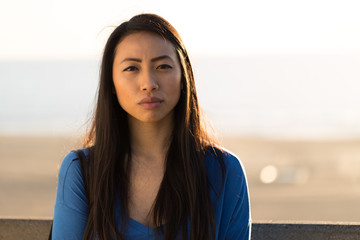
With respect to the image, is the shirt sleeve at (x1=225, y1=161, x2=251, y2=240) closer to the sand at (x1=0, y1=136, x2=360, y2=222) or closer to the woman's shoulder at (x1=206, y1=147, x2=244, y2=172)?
the woman's shoulder at (x1=206, y1=147, x2=244, y2=172)

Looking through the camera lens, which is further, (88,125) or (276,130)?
(276,130)

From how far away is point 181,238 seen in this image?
106 inches

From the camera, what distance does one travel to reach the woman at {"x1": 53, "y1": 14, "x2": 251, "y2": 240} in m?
2.69

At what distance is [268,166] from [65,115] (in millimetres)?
12111

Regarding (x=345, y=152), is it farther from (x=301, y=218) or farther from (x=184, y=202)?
(x=184, y=202)

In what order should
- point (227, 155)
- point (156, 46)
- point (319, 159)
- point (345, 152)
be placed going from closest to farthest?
point (156, 46) → point (227, 155) → point (319, 159) → point (345, 152)

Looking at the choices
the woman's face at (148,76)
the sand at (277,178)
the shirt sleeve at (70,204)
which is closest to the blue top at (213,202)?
the shirt sleeve at (70,204)

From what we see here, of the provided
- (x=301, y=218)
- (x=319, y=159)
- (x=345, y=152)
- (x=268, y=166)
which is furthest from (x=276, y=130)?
(x=301, y=218)

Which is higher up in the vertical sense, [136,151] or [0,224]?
[136,151]

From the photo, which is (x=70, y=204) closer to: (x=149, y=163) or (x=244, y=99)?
(x=149, y=163)

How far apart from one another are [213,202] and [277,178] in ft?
33.4

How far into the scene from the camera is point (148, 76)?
2.65m

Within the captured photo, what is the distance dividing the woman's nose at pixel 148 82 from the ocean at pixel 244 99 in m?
9.87

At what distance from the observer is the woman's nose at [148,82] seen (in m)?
2.63
